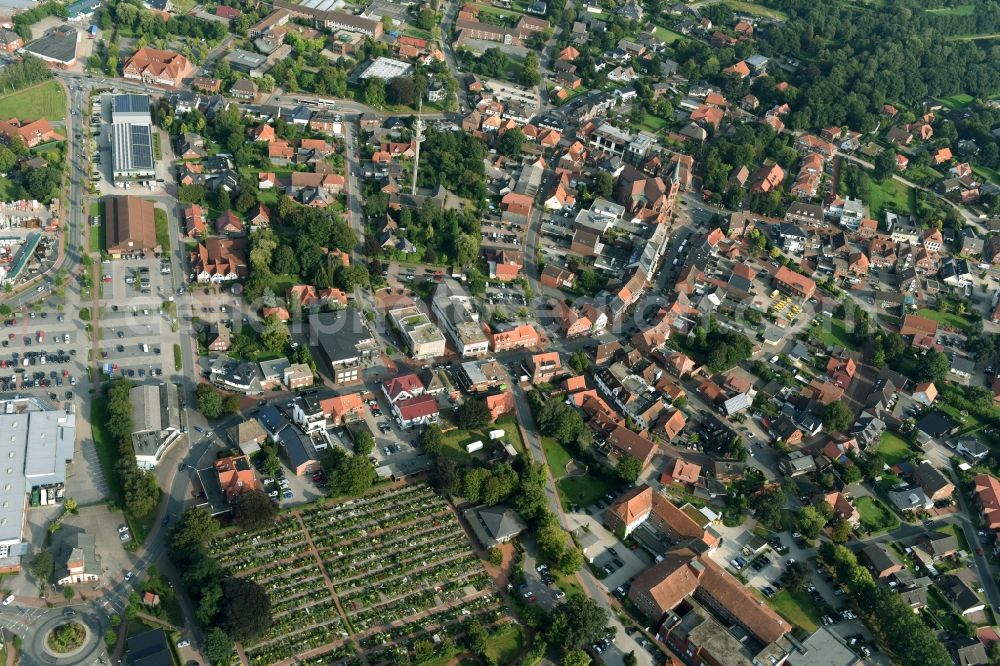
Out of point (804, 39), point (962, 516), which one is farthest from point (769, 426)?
point (804, 39)

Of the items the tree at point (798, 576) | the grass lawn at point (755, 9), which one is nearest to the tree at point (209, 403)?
the tree at point (798, 576)

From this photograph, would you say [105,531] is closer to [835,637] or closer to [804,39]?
[835,637]

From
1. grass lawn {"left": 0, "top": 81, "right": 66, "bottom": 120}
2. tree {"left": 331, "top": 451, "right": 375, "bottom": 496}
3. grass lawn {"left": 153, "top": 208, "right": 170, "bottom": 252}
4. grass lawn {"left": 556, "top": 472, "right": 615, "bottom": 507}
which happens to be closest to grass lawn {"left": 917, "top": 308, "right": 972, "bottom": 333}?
grass lawn {"left": 556, "top": 472, "right": 615, "bottom": 507}

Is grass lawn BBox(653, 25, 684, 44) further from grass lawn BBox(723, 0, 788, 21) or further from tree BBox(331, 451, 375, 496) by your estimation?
tree BBox(331, 451, 375, 496)

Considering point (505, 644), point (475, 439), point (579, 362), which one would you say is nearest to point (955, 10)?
point (579, 362)

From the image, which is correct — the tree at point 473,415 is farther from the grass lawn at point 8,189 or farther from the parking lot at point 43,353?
the grass lawn at point 8,189

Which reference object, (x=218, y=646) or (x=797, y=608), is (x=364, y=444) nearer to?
(x=218, y=646)
